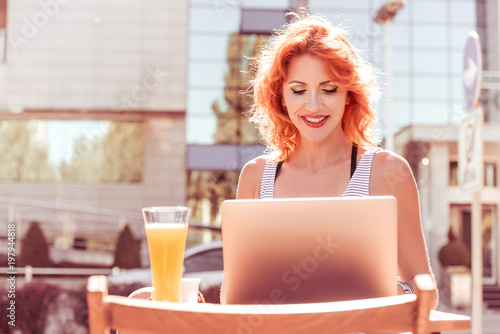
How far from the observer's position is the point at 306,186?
7.20ft

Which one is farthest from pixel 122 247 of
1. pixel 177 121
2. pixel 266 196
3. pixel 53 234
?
pixel 266 196

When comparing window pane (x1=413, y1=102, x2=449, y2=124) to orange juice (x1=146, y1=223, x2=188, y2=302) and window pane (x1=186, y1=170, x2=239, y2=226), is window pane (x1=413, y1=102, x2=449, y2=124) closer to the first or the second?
window pane (x1=186, y1=170, x2=239, y2=226)

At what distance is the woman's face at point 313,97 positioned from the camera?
6.53 ft

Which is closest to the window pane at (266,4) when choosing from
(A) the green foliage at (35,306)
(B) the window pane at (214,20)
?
(B) the window pane at (214,20)

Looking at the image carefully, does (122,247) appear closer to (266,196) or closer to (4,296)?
(4,296)

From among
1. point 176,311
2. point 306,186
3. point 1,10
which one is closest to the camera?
point 176,311

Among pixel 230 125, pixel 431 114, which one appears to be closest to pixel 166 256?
pixel 230 125

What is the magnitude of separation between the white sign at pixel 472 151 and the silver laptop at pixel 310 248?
2581 mm

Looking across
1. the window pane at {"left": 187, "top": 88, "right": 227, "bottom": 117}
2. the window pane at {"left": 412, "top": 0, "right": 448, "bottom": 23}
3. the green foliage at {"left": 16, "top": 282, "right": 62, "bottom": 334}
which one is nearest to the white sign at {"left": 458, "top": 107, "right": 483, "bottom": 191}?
the green foliage at {"left": 16, "top": 282, "right": 62, "bottom": 334}

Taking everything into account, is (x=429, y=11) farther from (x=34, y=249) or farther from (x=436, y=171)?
(x=34, y=249)

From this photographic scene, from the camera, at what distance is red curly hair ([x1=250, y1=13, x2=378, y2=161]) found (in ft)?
6.55

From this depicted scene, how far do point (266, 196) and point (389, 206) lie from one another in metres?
0.96

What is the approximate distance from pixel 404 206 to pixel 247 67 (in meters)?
13.9

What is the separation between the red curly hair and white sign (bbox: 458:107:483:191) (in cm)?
170
